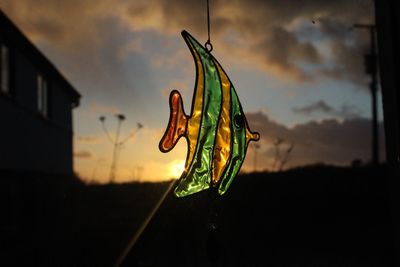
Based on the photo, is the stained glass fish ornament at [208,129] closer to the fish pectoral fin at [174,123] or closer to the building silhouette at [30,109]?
the fish pectoral fin at [174,123]

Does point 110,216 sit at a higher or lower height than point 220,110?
lower

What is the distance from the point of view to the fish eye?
3414 mm

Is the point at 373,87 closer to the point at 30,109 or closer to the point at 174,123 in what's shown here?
the point at 30,109

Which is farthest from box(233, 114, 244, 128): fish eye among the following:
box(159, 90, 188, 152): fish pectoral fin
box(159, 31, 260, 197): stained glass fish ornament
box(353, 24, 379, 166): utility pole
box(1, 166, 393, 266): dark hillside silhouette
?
box(353, 24, 379, 166): utility pole

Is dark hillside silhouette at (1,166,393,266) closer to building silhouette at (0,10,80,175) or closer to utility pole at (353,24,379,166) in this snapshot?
building silhouette at (0,10,80,175)

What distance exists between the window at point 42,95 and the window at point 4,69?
2518mm

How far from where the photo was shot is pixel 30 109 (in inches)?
527

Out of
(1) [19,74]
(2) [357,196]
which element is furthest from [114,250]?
(2) [357,196]

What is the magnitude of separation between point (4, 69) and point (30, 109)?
71.4 inches

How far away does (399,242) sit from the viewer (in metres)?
3.48

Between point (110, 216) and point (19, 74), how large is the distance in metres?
4.86

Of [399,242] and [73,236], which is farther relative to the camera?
[73,236]

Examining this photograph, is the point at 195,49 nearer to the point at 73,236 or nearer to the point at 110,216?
the point at 73,236

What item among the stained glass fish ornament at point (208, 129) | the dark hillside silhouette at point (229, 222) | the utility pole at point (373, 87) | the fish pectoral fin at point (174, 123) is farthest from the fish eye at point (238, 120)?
the utility pole at point (373, 87)
